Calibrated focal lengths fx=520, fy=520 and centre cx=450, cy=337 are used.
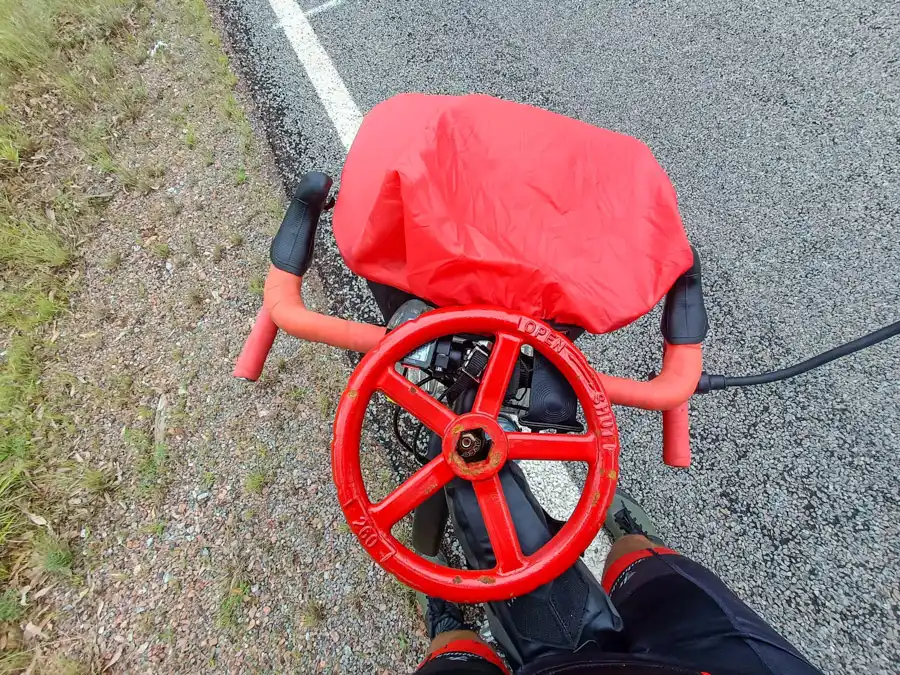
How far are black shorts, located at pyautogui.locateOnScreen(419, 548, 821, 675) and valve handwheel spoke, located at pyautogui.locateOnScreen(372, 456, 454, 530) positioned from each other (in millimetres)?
451

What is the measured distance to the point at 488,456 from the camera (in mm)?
996

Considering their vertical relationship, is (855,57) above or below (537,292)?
below

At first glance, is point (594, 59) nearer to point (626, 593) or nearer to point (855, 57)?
point (855, 57)

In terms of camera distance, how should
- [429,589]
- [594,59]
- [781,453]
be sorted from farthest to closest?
[594,59] → [781,453] → [429,589]

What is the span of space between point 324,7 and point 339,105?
2.37 feet

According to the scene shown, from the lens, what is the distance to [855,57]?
2.49m

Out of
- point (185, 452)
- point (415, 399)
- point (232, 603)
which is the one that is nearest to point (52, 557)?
point (185, 452)

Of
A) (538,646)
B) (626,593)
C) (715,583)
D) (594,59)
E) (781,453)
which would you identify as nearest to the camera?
(538,646)

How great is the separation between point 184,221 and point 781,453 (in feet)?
9.02

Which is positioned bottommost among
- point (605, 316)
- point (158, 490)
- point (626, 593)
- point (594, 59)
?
point (626, 593)

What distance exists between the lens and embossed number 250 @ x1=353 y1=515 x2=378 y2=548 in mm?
966

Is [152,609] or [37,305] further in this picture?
[37,305]

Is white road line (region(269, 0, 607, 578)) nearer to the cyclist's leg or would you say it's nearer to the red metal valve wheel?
the cyclist's leg

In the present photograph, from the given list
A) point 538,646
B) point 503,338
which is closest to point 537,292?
point 503,338
